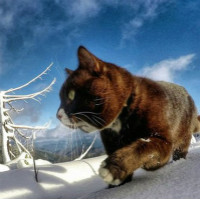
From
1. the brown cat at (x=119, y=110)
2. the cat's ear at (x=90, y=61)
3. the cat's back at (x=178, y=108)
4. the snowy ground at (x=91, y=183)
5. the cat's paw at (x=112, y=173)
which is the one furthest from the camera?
the cat's back at (x=178, y=108)

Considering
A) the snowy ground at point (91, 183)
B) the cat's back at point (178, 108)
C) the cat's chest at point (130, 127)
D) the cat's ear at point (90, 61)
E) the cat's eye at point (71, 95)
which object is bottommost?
the snowy ground at point (91, 183)

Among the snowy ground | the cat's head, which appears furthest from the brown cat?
the snowy ground

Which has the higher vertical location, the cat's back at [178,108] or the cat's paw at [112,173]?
the cat's back at [178,108]

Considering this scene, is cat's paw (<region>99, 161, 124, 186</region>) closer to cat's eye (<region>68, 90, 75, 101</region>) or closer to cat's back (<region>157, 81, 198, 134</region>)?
cat's eye (<region>68, 90, 75, 101</region>)

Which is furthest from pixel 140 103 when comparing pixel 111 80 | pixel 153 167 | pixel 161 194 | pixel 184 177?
pixel 161 194

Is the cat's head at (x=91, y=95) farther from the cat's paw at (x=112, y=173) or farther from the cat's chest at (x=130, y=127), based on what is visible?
the cat's paw at (x=112, y=173)

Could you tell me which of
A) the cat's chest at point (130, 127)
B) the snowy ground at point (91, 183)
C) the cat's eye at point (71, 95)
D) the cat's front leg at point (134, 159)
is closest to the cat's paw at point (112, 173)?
the cat's front leg at point (134, 159)

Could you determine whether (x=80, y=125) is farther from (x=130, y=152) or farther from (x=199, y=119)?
(x=199, y=119)

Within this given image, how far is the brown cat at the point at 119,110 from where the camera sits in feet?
7.77

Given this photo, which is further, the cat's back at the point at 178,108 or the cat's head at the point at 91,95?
the cat's back at the point at 178,108

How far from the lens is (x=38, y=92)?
34.5 ft

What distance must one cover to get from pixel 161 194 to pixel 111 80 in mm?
1111

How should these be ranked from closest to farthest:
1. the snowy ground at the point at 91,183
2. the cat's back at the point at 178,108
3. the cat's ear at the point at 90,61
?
1. the snowy ground at the point at 91,183
2. the cat's ear at the point at 90,61
3. the cat's back at the point at 178,108

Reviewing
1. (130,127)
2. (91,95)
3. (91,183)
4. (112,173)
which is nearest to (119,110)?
(130,127)
